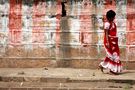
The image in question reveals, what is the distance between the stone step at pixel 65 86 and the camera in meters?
9.44

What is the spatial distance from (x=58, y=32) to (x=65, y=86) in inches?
102

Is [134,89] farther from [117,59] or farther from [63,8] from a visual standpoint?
[63,8]

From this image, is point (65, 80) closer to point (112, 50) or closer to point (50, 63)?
point (112, 50)

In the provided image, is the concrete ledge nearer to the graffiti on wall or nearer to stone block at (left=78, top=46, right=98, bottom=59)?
stone block at (left=78, top=46, right=98, bottom=59)

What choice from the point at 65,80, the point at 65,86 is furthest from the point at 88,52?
Result: the point at 65,86

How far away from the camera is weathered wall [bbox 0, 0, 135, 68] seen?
1166 cm

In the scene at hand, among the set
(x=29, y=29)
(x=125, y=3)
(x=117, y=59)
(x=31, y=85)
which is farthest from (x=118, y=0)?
(x=31, y=85)

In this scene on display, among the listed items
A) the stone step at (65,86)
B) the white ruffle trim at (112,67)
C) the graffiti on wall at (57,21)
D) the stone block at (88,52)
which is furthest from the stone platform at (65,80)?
the graffiti on wall at (57,21)

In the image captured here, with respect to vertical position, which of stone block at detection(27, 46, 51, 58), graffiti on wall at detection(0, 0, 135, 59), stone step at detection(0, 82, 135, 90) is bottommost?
stone step at detection(0, 82, 135, 90)

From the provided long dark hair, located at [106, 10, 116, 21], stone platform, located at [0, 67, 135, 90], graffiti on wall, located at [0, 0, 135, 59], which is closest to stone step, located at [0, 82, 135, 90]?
stone platform, located at [0, 67, 135, 90]

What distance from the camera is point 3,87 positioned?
9.59 meters

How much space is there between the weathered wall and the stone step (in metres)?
1.99

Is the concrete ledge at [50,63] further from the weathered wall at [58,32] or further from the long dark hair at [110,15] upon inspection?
the long dark hair at [110,15]

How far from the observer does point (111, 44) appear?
10.7 m
